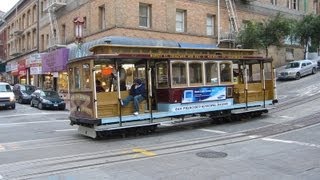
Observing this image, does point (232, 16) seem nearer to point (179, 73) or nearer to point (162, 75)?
point (179, 73)

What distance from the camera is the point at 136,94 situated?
→ 49.4 feet

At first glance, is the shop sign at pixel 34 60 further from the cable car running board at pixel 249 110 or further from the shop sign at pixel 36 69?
the cable car running board at pixel 249 110

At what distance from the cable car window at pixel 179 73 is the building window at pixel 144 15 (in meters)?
14.5

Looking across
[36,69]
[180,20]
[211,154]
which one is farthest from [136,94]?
[36,69]

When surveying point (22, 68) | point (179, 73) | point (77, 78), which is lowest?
point (77, 78)

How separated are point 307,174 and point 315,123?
25.7 ft

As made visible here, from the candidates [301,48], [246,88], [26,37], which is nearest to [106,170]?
[246,88]

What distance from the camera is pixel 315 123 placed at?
16.5 m

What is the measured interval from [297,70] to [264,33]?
3917 millimetres

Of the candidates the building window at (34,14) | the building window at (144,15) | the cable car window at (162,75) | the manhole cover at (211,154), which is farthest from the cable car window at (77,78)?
the building window at (34,14)

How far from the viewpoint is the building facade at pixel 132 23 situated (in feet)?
96.9

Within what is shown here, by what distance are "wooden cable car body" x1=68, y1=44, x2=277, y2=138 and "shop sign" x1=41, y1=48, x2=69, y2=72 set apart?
19968mm

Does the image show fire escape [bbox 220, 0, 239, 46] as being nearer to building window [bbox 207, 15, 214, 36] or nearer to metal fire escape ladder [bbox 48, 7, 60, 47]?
building window [bbox 207, 15, 214, 36]

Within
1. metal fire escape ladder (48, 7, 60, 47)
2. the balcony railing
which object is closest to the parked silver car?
the balcony railing
